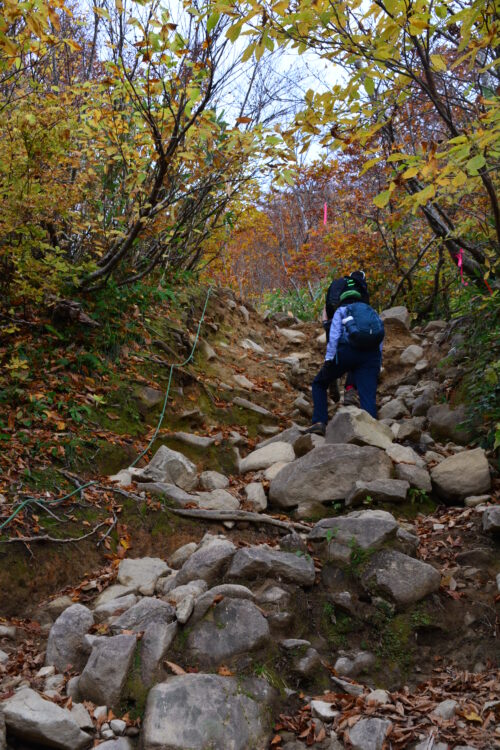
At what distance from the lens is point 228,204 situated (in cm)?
884

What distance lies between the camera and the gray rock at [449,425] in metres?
5.96

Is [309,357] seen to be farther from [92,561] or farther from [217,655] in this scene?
[217,655]

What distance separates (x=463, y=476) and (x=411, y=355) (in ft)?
13.6

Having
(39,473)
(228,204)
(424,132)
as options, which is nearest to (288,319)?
(228,204)

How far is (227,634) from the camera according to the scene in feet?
10.1

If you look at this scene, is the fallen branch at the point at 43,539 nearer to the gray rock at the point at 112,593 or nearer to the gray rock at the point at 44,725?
the gray rock at the point at 112,593

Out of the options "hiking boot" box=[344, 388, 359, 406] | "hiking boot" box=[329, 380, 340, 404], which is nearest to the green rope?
"hiking boot" box=[329, 380, 340, 404]

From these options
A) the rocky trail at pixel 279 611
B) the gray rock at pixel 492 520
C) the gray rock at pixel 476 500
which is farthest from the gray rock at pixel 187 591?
the gray rock at pixel 476 500

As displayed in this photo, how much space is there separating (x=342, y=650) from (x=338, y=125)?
11.0 ft

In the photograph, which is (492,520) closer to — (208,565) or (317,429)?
(208,565)

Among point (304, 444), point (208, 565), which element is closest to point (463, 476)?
point (304, 444)

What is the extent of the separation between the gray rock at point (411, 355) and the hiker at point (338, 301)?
154 centimetres

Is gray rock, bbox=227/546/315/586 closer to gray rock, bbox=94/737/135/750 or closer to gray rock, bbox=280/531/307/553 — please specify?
gray rock, bbox=280/531/307/553

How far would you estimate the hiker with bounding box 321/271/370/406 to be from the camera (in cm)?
681
